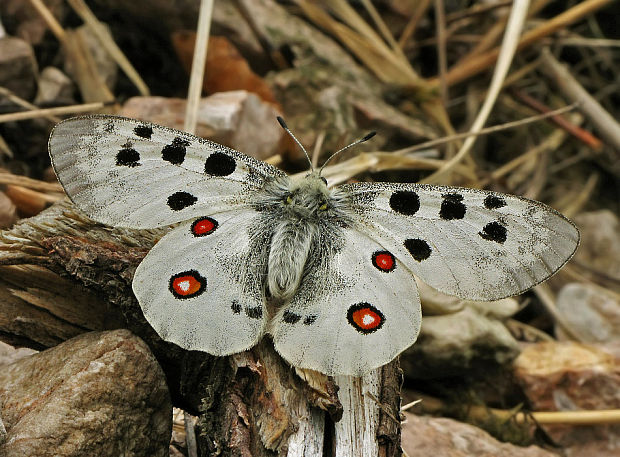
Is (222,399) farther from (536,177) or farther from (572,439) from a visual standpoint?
(536,177)

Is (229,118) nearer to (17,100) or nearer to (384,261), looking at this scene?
(17,100)

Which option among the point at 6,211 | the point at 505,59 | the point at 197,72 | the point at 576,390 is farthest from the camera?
the point at 505,59

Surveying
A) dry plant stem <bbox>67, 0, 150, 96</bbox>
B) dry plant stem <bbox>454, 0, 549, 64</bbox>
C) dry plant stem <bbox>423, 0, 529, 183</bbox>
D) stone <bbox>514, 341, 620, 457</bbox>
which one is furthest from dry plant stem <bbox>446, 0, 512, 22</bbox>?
stone <bbox>514, 341, 620, 457</bbox>

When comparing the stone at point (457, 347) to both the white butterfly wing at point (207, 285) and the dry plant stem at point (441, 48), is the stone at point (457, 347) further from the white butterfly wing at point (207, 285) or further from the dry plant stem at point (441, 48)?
the dry plant stem at point (441, 48)

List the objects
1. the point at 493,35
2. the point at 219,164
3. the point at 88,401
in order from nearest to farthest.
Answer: the point at 88,401, the point at 219,164, the point at 493,35

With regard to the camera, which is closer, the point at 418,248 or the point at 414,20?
the point at 418,248

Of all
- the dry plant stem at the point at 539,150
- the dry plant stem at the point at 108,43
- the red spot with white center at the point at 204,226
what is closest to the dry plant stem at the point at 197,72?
the dry plant stem at the point at 108,43

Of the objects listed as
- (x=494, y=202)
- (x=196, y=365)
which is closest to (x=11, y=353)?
(x=196, y=365)

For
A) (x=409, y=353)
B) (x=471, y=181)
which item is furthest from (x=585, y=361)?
(x=471, y=181)
